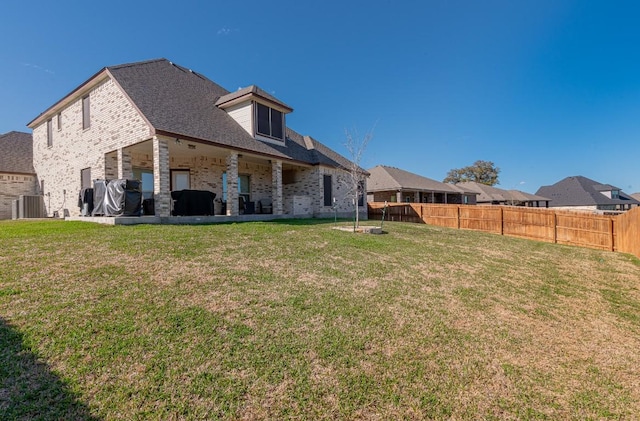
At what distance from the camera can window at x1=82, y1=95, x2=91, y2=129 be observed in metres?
12.7

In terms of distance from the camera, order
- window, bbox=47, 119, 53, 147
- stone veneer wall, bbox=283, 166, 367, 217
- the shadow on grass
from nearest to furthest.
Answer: the shadow on grass → window, bbox=47, 119, 53, 147 → stone veneer wall, bbox=283, 166, 367, 217

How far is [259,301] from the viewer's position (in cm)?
411

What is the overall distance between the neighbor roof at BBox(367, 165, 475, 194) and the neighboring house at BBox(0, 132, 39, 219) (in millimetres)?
24036

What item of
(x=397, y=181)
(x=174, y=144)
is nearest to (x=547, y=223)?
(x=397, y=181)

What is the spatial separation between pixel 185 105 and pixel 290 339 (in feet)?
41.6

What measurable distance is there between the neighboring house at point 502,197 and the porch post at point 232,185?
1507 inches

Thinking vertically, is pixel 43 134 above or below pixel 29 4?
below

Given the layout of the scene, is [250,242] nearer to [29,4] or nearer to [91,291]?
[91,291]

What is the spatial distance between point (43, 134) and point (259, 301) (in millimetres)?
19504

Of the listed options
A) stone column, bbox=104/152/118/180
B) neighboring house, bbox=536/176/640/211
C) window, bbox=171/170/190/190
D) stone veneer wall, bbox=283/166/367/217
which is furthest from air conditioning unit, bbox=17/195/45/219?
neighboring house, bbox=536/176/640/211

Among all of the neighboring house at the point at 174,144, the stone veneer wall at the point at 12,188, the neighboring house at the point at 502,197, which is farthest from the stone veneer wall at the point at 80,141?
the neighboring house at the point at 502,197

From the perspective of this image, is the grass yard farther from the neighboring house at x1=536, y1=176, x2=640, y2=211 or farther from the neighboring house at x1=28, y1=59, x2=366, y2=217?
the neighboring house at x1=536, y1=176, x2=640, y2=211

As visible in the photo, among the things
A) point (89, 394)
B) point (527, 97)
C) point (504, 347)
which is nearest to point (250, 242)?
point (89, 394)

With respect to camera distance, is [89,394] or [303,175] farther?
[303,175]
